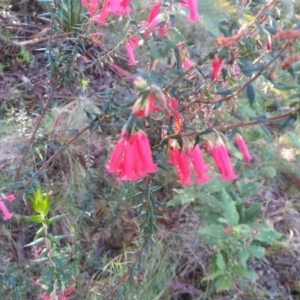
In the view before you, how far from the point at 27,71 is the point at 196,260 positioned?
1.65 m

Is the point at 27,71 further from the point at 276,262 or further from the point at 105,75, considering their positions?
the point at 276,262

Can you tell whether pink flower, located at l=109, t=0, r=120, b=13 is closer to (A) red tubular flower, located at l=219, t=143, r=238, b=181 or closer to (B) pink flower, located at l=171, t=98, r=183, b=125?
(B) pink flower, located at l=171, t=98, r=183, b=125

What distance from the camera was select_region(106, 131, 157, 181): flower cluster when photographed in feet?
3.07

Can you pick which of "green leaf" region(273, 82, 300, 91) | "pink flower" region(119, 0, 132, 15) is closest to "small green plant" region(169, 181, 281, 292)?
"green leaf" region(273, 82, 300, 91)

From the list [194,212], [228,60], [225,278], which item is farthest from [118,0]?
[194,212]

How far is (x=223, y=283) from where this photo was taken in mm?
2221

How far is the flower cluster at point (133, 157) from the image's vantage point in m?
0.94

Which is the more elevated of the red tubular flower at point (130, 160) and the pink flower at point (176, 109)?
the pink flower at point (176, 109)

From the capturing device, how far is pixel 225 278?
7.36 ft

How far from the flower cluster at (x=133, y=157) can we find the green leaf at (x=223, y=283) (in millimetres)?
1349

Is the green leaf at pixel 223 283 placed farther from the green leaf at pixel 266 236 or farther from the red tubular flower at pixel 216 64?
the red tubular flower at pixel 216 64

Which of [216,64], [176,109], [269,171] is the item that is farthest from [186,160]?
[269,171]

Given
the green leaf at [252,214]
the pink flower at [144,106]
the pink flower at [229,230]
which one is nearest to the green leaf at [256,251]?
the pink flower at [229,230]

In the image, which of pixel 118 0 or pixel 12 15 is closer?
pixel 118 0
